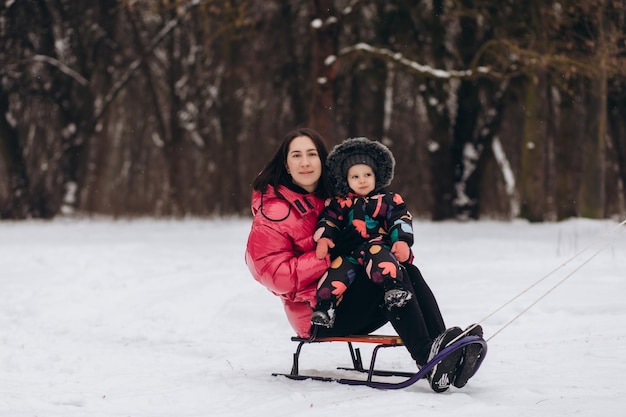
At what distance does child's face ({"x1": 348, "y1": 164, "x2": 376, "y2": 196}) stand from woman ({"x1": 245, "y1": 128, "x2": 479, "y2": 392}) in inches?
10.2

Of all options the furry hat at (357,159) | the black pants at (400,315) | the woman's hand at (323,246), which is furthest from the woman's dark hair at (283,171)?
the black pants at (400,315)

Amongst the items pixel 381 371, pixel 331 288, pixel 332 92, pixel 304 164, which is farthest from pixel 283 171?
pixel 332 92

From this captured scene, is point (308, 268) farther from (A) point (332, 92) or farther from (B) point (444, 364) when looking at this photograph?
(A) point (332, 92)

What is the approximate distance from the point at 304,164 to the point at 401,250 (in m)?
0.90

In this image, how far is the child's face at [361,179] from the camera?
5449mm

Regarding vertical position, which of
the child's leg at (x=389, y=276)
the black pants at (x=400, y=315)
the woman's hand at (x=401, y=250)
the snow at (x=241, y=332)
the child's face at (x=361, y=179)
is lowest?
the snow at (x=241, y=332)

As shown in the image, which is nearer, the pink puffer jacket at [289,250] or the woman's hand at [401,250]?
the woman's hand at [401,250]

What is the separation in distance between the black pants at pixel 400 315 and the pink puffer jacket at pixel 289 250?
0.21 m

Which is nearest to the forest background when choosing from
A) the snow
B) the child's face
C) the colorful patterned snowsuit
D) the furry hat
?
the snow

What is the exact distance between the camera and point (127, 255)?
12523 mm

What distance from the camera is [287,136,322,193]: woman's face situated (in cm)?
569

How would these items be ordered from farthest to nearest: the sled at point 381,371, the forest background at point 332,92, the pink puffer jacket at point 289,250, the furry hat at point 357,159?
the forest background at point 332,92 → the furry hat at point 357,159 → the pink puffer jacket at point 289,250 → the sled at point 381,371

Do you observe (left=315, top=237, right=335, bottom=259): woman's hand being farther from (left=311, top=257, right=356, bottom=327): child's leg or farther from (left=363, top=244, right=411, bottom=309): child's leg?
(left=363, top=244, right=411, bottom=309): child's leg

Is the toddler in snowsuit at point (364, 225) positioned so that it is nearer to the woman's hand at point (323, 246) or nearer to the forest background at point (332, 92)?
the woman's hand at point (323, 246)
